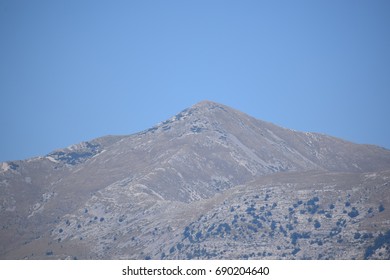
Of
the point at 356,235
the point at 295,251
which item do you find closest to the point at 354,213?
the point at 356,235

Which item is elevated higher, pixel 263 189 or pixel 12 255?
pixel 263 189

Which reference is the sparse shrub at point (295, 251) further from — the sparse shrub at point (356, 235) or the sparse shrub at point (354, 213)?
the sparse shrub at point (354, 213)

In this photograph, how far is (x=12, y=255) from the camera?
617 feet

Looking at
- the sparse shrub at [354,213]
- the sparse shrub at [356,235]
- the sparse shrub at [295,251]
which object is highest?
the sparse shrub at [354,213]

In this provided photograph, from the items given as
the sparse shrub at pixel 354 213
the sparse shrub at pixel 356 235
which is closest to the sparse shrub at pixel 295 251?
the sparse shrub at pixel 356 235

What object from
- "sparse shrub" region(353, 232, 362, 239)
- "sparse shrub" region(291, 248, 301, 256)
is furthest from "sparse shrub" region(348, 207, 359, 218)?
"sparse shrub" region(291, 248, 301, 256)

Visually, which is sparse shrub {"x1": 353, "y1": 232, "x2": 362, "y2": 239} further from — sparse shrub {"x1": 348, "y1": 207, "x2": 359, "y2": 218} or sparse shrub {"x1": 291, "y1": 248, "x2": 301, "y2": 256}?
sparse shrub {"x1": 291, "y1": 248, "x2": 301, "y2": 256}

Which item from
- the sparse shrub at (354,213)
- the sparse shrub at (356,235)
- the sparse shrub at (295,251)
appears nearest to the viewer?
the sparse shrub at (356,235)

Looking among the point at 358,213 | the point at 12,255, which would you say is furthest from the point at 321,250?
the point at 12,255

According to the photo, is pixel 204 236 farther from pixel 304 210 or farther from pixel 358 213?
pixel 358 213

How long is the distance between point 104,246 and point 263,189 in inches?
1865
